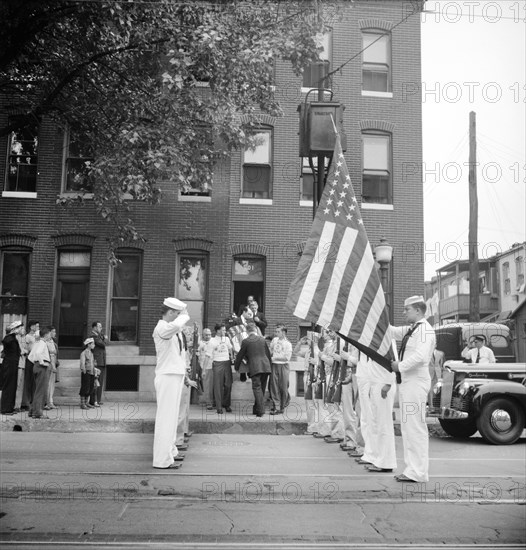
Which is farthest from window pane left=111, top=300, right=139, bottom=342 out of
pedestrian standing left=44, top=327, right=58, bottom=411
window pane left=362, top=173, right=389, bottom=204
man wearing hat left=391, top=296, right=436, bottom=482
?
man wearing hat left=391, top=296, right=436, bottom=482

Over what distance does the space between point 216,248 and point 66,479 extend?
1283cm

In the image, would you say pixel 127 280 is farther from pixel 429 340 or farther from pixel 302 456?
pixel 429 340

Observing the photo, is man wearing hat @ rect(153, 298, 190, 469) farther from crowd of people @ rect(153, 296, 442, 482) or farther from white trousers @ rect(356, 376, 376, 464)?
white trousers @ rect(356, 376, 376, 464)

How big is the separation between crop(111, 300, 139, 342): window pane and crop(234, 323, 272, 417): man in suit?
→ 592 centimetres

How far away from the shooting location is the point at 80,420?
1396 cm

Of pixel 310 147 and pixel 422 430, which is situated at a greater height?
pixel 310 147

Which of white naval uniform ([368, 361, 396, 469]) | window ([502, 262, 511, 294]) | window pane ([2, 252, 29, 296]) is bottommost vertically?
white naval uniform ([368, 361, 396, 469])

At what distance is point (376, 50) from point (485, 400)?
13.2 meters

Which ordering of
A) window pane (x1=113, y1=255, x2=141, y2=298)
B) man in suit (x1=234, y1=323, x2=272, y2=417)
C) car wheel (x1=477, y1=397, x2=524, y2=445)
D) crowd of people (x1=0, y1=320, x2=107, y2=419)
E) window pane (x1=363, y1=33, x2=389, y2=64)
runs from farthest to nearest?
→ window pane (x1=363, y1=33, x2=389, y2=64)
window pane (x1=113, y1=255, x2=141, y2=298)
man in suit (x1=234, y1=323, x2=272, y2=417)
crowd of people (x1=0, y1=320, x2=107, y2=419)
car wheel (x1=477, y1=397, x2=524, y2=445)

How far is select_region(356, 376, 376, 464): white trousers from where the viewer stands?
9172 millimetres

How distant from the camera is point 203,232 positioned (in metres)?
20.1

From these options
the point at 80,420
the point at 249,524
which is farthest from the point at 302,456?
the point at 80,420

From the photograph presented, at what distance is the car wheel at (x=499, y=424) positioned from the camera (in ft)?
40.9

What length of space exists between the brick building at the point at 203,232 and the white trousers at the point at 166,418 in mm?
10662
